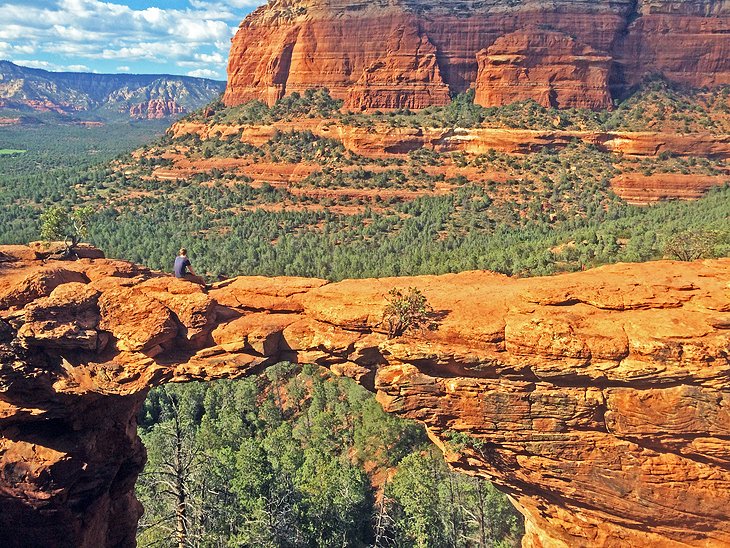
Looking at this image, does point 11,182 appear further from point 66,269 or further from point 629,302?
point 629,302

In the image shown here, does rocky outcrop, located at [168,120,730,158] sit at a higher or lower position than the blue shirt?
higher

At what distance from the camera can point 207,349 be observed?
14.7 meters

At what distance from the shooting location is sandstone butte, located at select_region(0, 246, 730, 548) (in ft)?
40.7

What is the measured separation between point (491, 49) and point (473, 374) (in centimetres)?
8793

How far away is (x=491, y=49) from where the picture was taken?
89.9 meters

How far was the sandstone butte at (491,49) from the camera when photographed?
8738 centimetres

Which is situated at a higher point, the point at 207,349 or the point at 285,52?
the point at 285,52

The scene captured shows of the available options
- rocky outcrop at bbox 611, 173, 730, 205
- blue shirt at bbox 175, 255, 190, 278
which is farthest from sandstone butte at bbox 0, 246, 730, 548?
rocky outcrop at bbox 611, 173, 730, 205

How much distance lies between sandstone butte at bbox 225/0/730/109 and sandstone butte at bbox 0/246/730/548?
81797 mm

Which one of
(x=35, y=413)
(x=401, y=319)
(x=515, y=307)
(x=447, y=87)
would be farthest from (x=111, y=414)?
(x=447, y=87)

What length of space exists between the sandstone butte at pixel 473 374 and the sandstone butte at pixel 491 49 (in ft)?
268

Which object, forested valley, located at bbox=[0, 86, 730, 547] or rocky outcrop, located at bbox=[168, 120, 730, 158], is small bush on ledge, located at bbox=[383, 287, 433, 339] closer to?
forested valley, located at bbox=[0, 86, 730, 547]

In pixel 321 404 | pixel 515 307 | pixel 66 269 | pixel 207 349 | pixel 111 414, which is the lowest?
pixel 321 404

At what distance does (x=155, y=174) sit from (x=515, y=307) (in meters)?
85.1
